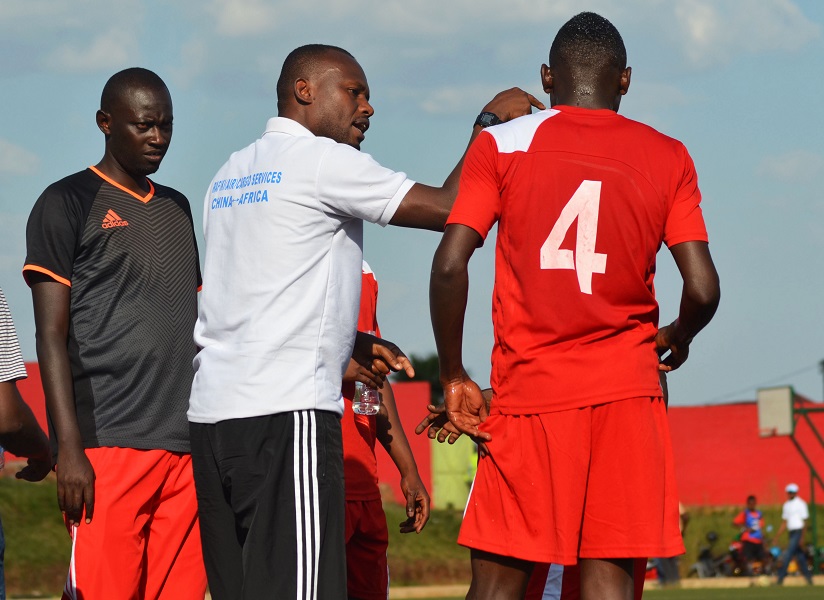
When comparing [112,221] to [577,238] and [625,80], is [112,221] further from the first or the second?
[625,80]

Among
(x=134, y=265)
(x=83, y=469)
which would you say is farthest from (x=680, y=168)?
(x=83, y=469)

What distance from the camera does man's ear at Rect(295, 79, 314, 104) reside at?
5043mm

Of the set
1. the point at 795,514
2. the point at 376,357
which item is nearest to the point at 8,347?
the point at 376,357

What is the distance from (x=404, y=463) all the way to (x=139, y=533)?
1795 mm

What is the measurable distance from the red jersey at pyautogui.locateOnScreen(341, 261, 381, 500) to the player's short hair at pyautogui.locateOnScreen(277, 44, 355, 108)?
162 centimetres

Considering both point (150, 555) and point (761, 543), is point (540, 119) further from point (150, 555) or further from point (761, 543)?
point (761, 543)

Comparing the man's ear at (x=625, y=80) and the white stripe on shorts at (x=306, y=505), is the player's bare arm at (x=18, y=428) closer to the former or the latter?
the white stripe on shorts at (x=306, y=505)

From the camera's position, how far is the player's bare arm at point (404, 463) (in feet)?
21.6

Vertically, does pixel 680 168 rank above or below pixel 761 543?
above

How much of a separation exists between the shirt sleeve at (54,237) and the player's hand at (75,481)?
720mm

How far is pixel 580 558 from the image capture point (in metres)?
4.71

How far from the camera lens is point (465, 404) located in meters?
4.87

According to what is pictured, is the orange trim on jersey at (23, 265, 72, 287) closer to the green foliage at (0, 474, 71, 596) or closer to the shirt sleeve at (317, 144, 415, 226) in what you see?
the shirt sleeve at (317, 144, 415, 226)

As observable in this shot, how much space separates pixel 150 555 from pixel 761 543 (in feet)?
70.5
